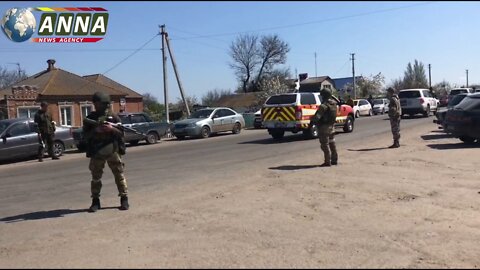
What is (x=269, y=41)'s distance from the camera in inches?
3469

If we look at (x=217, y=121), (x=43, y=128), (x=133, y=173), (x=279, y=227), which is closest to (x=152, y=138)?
(x=217, y=121)

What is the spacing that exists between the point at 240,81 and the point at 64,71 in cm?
5102

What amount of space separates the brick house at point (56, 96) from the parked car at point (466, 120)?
976 inches

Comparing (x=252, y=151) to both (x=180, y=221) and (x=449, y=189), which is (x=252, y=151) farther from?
(x=180, y=221)

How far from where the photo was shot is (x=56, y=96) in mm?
40594

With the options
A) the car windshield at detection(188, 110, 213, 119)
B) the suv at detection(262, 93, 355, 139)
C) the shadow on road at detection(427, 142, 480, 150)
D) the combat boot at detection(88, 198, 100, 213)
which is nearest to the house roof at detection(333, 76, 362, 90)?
the car windshield at detection(188, 110, 213, 119)

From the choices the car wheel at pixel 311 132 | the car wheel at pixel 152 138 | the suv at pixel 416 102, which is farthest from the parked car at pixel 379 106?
the car wheel at pixel 152 138

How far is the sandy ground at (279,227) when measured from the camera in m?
4.88

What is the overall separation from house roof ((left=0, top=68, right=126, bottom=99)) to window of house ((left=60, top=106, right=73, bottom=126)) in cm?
124

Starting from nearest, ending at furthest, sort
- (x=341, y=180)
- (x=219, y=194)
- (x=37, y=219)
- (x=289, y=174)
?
1. (x=37, y=219)
2. (x=219, y=194)
3. (x=341, y=180)
4. (x=289, y=174)

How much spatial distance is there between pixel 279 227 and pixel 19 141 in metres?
13.5

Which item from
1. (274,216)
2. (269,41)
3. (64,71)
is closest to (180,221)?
(274,216)

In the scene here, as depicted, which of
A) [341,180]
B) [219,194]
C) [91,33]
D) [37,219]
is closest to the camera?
[37,219]

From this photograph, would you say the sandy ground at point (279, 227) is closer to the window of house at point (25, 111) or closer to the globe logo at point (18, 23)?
the globe logo at point (18, 23)
